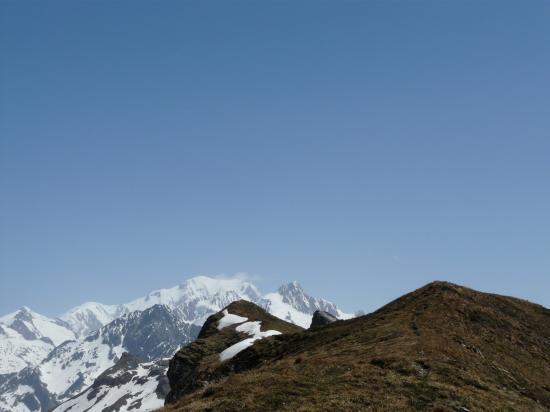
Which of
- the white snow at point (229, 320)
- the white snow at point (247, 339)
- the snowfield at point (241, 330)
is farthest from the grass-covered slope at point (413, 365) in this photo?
the white snow at point (229, 320)

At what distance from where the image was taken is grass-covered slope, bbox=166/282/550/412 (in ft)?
93.4

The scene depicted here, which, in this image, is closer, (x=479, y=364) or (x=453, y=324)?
(x=479, y=364)

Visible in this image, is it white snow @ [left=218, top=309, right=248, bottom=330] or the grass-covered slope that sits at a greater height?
white snow @ [left=218, top=309, right=248, bottom=330]

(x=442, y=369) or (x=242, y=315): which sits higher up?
(x=242, y=315)

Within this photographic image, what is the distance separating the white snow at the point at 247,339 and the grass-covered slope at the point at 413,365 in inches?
298

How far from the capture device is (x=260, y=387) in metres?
30.9

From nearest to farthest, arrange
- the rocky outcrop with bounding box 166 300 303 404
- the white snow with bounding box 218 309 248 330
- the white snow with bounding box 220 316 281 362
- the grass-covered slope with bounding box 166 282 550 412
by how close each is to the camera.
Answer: the grass-covered slope with bounding box 166 282 550 412
the rocky outcrop with bounding box 166 300 303 404
the white snow with bounding box 220 316 281 362
the white snow with bounding box 218 309 248 330

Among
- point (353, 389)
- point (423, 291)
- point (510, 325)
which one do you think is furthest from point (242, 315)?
point (353, 389)

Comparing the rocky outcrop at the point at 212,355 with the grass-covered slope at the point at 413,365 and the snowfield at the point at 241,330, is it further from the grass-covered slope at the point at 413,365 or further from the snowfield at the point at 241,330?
the grass-covered slope at the point at 413,365

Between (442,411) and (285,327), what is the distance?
62.3 m

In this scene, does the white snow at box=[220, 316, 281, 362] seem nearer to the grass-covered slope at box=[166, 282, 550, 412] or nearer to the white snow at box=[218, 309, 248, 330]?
the white snow at box=[218, 309, 248, 330]

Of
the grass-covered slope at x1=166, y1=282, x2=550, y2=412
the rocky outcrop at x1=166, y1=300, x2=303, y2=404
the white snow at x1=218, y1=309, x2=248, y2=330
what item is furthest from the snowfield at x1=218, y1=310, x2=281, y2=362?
the grass-covered slope at x1=166, y1=282, x2=550, y2=412

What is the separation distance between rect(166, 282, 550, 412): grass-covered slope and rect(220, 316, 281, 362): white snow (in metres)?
7.57

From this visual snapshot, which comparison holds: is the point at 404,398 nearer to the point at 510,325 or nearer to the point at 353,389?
the point at 353,389
